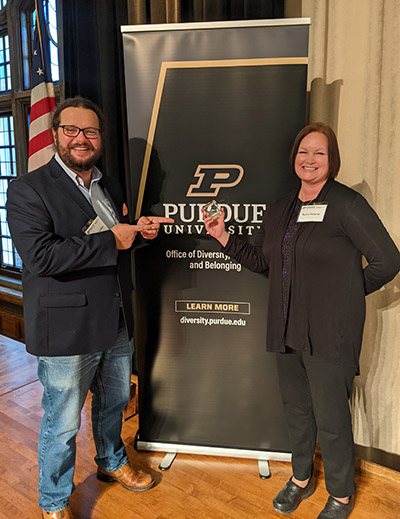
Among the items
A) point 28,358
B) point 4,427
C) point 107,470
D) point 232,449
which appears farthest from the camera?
point 28,358

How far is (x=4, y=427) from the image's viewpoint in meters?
2.56

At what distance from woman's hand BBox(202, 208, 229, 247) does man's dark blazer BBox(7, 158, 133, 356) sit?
0.45 metres

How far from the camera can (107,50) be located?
281 cm

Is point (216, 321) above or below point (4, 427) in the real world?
above

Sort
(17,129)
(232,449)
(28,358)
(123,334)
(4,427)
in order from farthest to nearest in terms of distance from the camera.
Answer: (17,129) < (28,358) < (4,427) < (232,449) < (123,334)

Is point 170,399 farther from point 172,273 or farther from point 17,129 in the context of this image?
point 17,129

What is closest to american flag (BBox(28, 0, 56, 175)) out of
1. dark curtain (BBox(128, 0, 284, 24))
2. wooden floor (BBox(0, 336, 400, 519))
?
dark curtain (BBox(128, 0, 284, 24))

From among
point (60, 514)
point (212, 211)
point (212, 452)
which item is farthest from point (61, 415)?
point (212, 211)

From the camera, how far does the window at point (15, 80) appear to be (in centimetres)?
475

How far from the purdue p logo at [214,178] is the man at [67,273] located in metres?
0.33

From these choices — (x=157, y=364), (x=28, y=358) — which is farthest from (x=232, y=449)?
(x=28, y=358)

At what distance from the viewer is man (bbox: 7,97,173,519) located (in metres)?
1.59

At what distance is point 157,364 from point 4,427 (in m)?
1.05

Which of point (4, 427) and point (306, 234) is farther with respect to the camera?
point (4, 427)
